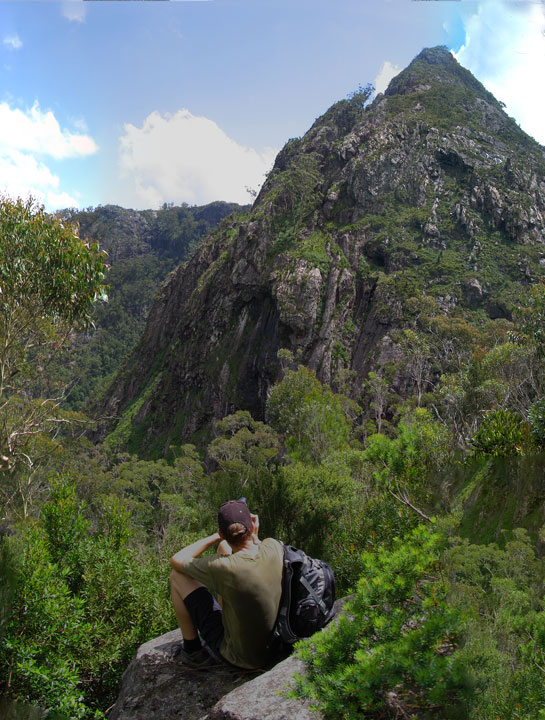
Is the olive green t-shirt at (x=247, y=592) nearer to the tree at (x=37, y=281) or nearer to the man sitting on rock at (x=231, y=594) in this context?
the man sitting on rock at (x=231, y=594)

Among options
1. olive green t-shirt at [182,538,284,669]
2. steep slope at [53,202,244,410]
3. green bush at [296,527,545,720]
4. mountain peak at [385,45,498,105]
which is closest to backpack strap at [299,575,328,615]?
olive green t-shirt at [182,538,284,669]

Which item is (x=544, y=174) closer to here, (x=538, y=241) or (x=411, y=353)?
(x=538, y=241)

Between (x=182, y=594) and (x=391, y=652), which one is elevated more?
(x=391, y=652)

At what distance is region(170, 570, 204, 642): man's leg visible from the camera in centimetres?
403

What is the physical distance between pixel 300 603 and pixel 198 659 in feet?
4.19

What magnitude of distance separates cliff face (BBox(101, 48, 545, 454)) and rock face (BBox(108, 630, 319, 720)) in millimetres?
41392

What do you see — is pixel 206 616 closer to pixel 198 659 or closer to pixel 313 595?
pixel 198 659

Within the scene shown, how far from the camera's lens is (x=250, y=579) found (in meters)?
3.52

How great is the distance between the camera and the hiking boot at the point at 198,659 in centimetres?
416

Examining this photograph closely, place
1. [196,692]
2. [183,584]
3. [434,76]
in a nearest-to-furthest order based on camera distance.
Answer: [196,692]
[183,584]
[434,76]

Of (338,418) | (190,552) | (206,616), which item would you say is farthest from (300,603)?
(338,418)

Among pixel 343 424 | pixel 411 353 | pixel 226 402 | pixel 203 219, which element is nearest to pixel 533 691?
pixel 343 424

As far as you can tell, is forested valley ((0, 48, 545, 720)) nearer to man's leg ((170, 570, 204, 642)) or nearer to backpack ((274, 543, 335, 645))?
backpack ((274, 543, 335, 645))

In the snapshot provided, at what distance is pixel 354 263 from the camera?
55969mm
